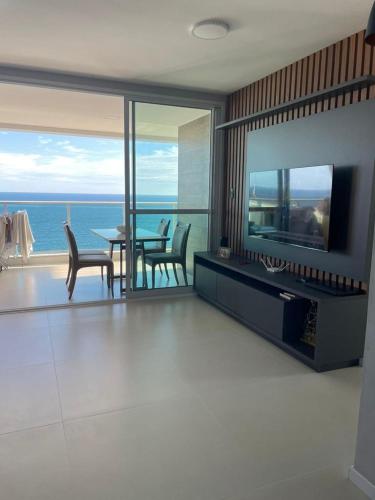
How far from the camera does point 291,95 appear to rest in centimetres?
353

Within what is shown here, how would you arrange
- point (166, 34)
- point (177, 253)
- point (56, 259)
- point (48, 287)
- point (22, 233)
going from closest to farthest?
1. point (166, 34)
2. point (177, 253)
3. point (48, 287)
4. point (22, 233)
5. point (56, 259)

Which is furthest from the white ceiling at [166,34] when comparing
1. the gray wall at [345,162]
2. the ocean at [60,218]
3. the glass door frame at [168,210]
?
the ocean at [60,218]

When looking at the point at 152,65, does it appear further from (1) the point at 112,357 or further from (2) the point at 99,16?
(1) the point at 112,357

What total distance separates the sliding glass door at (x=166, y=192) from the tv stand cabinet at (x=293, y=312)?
809mm

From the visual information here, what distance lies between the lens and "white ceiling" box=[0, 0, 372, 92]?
2449mm

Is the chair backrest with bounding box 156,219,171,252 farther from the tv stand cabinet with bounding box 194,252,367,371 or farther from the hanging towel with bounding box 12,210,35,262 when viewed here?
the hanging towel with bounding box 12,210,35,262

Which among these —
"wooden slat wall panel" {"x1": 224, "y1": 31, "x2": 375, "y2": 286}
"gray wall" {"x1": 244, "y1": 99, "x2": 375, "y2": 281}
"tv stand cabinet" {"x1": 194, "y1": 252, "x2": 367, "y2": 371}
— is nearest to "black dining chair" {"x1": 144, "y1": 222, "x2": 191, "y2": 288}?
"wooden slat wall panel" {"x1": 224, "y1": 31, "x2": 375, "y2": 286}

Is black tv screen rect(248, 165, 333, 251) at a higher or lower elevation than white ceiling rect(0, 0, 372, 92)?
lower

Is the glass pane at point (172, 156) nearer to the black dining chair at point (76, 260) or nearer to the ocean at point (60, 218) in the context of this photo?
the black dining chair at point (76, 260)

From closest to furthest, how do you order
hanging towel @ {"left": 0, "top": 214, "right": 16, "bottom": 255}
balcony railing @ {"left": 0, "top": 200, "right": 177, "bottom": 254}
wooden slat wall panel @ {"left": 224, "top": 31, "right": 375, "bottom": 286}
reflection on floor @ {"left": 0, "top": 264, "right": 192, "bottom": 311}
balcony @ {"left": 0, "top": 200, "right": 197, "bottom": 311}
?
1. wooden slat wall panel @ {"left": 224, "top": 31, "right": 375, "bottom": 286}
2. reflection on floor @ {"left": 0, "top": 264, "right": 192, "bottom": 311}
3. balcony @ {"left": 0, "top": 200, "right": 197, "bottom": 311}
4. hanging towel @ {"left": 0, "top": 214, "right": 16, "bottom": 255}
5. balcony railing @ {"left": 0, "top": 200, "right": 177, "bottom": 254}

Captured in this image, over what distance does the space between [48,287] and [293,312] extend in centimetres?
340

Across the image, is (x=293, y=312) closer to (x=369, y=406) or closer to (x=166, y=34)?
(x=369, y=406)

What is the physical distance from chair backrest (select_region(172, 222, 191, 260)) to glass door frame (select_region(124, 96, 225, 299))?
0.18m

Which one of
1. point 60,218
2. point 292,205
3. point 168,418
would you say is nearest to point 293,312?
point 292,205
